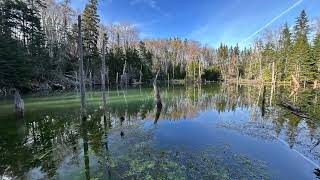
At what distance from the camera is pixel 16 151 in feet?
43.7

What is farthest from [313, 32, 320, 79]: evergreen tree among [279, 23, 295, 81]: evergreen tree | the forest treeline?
[279, 23, 295, 81]: evergreen tree

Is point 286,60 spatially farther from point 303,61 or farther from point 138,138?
point 138,138

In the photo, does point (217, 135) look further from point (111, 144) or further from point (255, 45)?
point (255, 45)

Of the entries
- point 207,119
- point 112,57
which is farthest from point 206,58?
point 207,119

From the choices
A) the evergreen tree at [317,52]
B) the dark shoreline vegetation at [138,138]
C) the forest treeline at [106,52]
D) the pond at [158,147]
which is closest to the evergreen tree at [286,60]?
the forest treeline at [106,52]

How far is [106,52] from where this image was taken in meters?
76.0

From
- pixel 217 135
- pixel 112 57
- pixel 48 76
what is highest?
pixel 112 57

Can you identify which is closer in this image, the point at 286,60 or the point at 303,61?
the point at 303,61

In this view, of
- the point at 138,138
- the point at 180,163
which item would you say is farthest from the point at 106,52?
the point at 180,163

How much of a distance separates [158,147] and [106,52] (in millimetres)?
64529

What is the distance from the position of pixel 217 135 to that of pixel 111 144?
22.4 ft

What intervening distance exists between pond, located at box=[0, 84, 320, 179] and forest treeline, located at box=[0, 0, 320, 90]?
13179mm

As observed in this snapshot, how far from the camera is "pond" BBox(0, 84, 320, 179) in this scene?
35.6ft

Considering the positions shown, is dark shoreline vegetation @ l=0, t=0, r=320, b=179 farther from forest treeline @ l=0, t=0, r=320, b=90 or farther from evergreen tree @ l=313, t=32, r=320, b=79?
evergreen tree @ l=313, t=32, r=320, b=79
